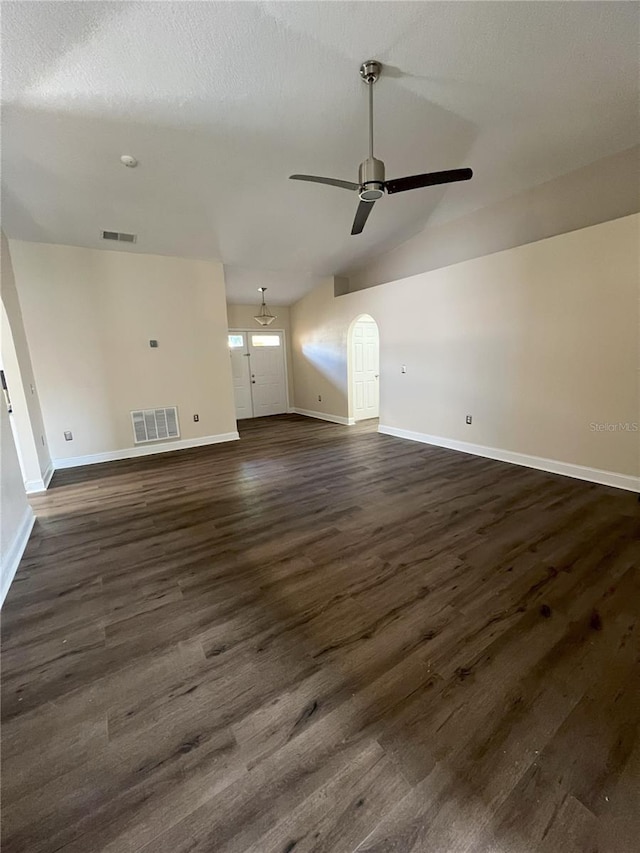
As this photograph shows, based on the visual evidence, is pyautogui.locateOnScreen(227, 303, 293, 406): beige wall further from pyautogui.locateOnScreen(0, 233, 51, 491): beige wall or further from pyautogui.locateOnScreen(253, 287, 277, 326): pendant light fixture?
pyautogui.locateOnScreen(0, 233, 51, 491): beige wall

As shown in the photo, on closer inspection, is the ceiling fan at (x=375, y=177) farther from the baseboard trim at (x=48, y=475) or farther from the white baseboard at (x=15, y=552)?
the baseboard trim at (x=48, y=475)

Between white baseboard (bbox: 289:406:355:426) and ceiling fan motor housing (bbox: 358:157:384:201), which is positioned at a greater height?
ceiling fan motor housing (bbox: 358:157:384:201)

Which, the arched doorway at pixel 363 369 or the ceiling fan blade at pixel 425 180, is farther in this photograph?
the arched doorway at pixel 363 369

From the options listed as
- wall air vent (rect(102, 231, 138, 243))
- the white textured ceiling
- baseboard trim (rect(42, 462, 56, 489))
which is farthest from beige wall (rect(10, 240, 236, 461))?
the white textured ceiling

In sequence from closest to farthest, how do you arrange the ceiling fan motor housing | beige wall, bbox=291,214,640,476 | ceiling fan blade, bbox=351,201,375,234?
the ceiling fan motor housing → ceiling fan blade, bbox=351,201,375,234 → beige wall, bbox=291,214,640,476

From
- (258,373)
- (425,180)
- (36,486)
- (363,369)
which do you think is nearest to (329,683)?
(425,180)

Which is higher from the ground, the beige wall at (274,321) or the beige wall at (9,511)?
the beige wall at (274,321)

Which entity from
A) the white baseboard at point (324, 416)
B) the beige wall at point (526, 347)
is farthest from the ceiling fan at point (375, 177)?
the white baseboard at point (324, 416)

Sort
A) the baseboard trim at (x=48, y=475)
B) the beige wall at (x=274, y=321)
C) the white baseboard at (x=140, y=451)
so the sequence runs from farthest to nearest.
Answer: the beige wall at (x=274, y=321)
the white baseboard at (x=140, y=451)
the baseboard trim at (x=48, y=475)

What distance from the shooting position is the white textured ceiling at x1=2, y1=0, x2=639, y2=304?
211cm

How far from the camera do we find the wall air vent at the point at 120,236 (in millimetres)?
4250

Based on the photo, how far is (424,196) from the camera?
169 inches

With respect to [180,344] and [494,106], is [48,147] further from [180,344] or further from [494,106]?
[494,106]

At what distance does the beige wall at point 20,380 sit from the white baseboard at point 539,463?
5069 millimetres
